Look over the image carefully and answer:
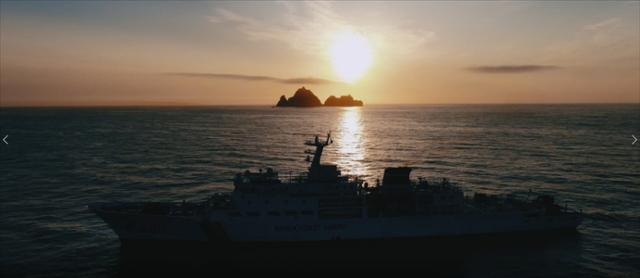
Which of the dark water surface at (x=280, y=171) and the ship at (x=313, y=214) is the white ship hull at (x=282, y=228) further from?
the dark water surface at (x=280, y=171)

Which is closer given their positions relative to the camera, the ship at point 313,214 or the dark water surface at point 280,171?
the dark water surface at point 280,171

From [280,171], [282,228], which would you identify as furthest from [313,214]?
[280,171]

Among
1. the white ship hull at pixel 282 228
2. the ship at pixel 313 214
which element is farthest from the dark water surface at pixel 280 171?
the ship at pixel 313 214

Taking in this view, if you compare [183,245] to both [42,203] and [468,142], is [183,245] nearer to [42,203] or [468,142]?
[42,203]

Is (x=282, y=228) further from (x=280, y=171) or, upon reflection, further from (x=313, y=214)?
(x=280, y=171)

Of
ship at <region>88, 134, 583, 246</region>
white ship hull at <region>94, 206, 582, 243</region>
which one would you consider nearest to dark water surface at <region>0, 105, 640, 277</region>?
white ship hull at <region>94, 206, 582, 243</region>

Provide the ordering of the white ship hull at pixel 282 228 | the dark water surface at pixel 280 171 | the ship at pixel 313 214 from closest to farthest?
the dark water surface at pixel 280 171
the white ship hull at pixel 282 228
the ship at pixel 313 214

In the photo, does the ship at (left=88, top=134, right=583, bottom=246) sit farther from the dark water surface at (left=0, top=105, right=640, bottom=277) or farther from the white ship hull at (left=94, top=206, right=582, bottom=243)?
the dark water surface at (left=0, top=105, right=640, bottom=277)

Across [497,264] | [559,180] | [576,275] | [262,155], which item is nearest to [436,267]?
[497,264]
